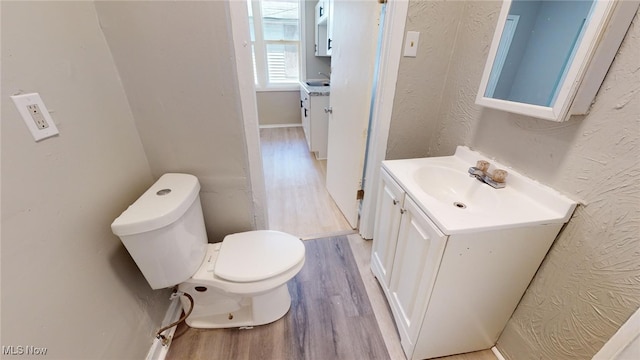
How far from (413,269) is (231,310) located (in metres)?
0.96

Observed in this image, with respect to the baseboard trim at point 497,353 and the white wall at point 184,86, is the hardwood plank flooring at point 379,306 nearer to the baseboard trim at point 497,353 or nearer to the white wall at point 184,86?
the baseboard trim at point 497,353

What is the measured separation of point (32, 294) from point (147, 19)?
952 mm

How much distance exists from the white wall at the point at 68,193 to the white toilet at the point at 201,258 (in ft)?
0.35

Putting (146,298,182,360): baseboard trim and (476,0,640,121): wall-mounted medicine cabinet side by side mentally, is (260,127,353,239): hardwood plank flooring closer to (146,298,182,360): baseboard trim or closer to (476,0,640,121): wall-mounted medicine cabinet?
(146,298,182,360): baseboard trim

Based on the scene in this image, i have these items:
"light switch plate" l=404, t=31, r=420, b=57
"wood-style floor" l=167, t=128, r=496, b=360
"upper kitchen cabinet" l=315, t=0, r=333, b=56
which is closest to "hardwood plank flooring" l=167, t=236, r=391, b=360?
"wood-style floor" l=167, t=128, r=496, b=360

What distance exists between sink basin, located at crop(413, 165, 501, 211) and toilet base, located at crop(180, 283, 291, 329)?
3.01ft

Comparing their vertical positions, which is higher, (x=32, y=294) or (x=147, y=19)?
(x=147, y=19)

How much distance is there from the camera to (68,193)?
769mm

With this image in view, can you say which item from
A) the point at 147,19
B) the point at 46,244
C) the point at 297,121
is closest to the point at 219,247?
the point at 46,244

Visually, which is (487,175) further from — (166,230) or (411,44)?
(166,230)

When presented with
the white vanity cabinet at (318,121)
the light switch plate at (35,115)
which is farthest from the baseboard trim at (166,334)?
the white vanity cabinet at (318,121)

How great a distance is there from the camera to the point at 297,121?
465 centimetres

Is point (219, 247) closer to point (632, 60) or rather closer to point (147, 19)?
point (147, 19)

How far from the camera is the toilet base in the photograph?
1269 millimetres
